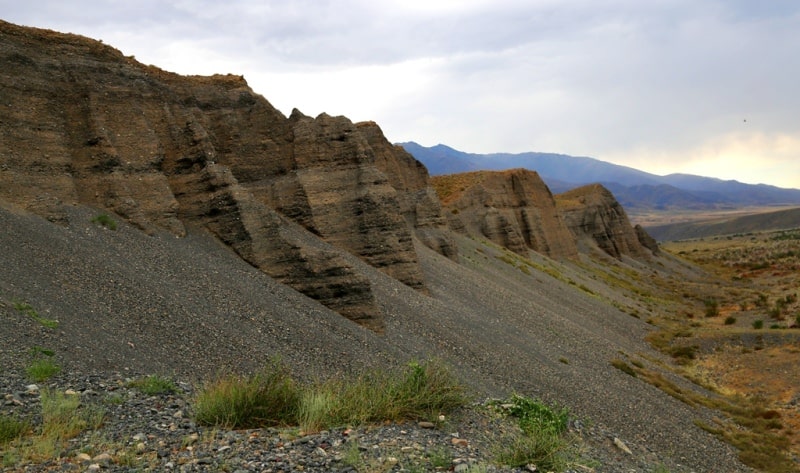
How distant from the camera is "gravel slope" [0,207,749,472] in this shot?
13297 mm

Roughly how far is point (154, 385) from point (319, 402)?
3.16 metres

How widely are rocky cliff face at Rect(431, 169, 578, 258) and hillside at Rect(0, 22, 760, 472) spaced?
2118 centimetres

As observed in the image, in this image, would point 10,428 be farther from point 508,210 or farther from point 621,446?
point 508,210

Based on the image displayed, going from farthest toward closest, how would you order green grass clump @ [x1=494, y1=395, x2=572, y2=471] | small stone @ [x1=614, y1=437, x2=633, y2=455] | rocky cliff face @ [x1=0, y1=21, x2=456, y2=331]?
1. rocky cliff face @ [x1=0, y1=21, x2=456, y2=331]
2. small stone @ [x1=614, y1=437, x2=633, y2=455]
3. green grass clump @ [x1=494, y1=395, x2=572, y2=471]

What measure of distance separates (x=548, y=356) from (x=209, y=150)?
14.8 meters

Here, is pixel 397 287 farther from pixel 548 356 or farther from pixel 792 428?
pixel 792 428

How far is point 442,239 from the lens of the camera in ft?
127

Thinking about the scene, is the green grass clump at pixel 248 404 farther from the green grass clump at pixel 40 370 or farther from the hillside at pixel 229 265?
the hillside at pixel 229 265

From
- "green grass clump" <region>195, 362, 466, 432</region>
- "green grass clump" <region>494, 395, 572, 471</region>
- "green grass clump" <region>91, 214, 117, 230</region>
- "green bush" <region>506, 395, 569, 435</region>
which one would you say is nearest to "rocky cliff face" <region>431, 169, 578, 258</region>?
"green grass clump" <region>91, 214, 117, 230</region>

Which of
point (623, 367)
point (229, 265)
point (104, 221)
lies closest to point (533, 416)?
point (229, 265)

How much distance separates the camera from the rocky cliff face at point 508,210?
54406mm

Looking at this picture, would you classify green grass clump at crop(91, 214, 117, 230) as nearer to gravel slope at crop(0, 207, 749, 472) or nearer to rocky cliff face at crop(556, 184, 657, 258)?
gravel slope at crop(0, 207, 749, 472)

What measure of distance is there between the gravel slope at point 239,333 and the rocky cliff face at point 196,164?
0.97 m

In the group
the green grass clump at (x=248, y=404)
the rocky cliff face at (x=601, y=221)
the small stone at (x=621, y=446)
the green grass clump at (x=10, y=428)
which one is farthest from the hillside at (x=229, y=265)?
the rocky cliff face at (x=601, y=221)
